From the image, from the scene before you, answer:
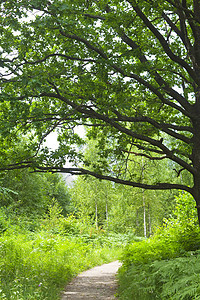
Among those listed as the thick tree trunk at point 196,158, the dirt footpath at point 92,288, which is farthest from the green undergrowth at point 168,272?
the thick tree trunk at point 196,158

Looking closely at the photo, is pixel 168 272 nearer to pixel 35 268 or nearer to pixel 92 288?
pixel 92 288

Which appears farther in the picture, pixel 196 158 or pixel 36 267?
pixel 36 267

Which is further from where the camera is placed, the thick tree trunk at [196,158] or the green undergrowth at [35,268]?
the thick tree trunk at [196,158]

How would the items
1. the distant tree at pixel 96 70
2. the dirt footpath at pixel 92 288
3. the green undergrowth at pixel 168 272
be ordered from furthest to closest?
1. the dirt footpath at pixel 92 288
2. the distant tree at pixel 96 70
3. the green undergrowth at pixel 168 272

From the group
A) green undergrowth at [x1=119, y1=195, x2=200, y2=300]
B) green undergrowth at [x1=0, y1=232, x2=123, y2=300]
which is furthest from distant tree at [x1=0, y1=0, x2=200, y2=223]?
green undergrowth at [x1=0, y1=232, x2=123, y2=300]

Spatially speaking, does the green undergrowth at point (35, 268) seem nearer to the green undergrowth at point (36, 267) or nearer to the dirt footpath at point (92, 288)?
the green undergrowth at point (36, 267)

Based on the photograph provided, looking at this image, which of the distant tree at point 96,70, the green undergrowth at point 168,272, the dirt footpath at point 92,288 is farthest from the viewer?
the dirt footpath at point 92,288

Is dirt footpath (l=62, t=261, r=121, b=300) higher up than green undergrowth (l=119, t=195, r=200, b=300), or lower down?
lower down

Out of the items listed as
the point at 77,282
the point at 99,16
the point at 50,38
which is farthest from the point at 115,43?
the point at 77,282

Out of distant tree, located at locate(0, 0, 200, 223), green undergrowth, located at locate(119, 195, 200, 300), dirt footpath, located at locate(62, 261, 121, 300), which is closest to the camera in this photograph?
green undergrowth, located at locate(119, 195, 200, 300)

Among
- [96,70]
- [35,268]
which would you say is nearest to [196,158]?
[96,70]

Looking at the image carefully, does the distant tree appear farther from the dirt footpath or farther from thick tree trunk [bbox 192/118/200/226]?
the dirt footpath

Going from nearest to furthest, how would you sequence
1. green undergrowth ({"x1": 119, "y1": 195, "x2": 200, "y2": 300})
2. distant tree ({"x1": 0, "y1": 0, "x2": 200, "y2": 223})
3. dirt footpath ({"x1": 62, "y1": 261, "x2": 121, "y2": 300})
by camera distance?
green undergrowth ({"x1": 119, "y1": 195, "x2": 200, "y2": 300})
distant tree ({"x1": 0, "y1": 0, "x2": 200, "y2": 223})
dirt footpath ({"x1": 62, "y1": 261, "x2": 121, "y2": 300})

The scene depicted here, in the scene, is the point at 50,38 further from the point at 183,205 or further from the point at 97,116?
the point at 183,205
